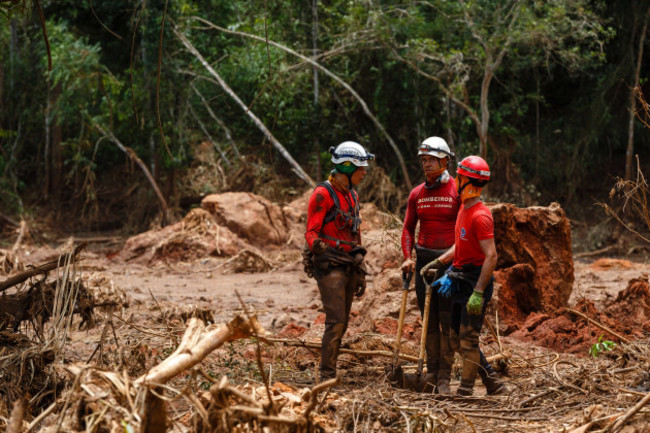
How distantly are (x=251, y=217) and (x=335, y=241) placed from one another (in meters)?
10.2

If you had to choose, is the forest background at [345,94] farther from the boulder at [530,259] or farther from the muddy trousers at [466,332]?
the muddy trousers at [466,332]

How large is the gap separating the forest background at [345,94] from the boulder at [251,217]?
4.38ft

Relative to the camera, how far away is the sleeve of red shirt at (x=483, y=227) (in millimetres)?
5285

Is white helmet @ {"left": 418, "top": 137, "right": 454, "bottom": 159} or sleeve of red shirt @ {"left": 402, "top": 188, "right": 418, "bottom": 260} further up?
white helmet @ {"left": 418, "top": 137, "right": 454, "bottom": 159}

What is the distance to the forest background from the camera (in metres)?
16.8

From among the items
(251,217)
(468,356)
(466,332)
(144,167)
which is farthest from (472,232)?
(144,167)

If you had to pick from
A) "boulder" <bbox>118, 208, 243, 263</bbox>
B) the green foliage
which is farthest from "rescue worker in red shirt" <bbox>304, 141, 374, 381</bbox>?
"boulder" <bbox>118, 208, 243, 263</bbox>

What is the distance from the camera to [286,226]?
54.2 feet

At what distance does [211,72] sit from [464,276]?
13206 millimetres

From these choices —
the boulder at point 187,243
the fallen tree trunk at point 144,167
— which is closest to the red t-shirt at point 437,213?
the boulder at point 187,243

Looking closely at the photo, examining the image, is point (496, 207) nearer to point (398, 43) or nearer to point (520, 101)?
point (398, 43)

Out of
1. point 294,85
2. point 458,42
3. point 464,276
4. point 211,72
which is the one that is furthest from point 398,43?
point 464,276

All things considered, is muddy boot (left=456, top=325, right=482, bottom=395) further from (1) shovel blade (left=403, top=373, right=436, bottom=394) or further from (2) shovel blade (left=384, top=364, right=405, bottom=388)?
(2) shovel blade (left=384, top=364, right=405, bottom=388)

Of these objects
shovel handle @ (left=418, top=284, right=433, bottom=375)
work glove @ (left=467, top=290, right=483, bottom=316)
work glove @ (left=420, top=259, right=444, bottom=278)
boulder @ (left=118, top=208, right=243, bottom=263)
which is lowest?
boulder @ (left=118, top=208, right=243, bottom=263)
